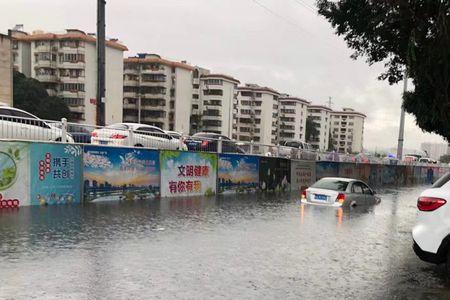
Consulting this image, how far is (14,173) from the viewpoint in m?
12.5

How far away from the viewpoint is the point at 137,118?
315 ft

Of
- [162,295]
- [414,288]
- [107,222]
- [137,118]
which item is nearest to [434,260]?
[414,288]

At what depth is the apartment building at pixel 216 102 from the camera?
107 m

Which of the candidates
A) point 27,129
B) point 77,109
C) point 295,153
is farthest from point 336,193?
point 77,109

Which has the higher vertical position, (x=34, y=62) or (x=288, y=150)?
(x=34, y=62)

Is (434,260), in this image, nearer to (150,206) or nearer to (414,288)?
(414,288)

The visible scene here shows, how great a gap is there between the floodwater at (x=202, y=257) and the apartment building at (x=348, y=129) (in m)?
160

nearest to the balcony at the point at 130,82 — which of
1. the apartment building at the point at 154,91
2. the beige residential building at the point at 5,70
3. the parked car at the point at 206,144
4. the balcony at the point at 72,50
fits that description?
the apartment building at the point at 154,91

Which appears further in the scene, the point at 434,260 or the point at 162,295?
the point at 434,260

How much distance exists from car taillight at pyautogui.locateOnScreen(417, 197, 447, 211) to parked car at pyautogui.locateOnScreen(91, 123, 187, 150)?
11172 mm

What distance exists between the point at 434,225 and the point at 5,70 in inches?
2415

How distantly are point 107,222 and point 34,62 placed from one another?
7878 cm

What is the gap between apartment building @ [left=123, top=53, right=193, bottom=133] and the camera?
9450cm

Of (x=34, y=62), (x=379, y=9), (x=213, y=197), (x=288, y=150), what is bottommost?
(x=213, y=197)
